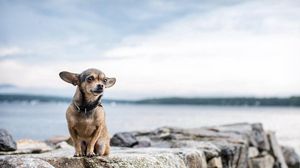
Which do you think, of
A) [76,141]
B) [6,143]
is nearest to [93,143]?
[76,141]

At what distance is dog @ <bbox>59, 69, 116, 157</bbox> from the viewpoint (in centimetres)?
718

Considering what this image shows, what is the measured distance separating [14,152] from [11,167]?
10.7 feet

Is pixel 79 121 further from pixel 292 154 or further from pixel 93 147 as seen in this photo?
pixel 292 154

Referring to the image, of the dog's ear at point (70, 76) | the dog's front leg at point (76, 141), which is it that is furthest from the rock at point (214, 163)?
the dog's ear at point (70, 76)

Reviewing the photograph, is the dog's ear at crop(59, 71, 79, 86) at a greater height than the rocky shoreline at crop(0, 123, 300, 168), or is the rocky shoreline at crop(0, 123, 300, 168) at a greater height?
the dog's ear at crop(59, 71, 79, 86)

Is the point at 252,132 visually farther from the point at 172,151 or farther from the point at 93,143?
the point at 93,143

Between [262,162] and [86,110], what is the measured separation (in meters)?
9.97

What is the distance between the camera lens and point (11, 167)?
267 inches

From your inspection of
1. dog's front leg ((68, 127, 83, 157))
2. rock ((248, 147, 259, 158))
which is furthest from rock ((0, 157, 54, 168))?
rock ((248, 147, 259, 158))

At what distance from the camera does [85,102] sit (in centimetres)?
732

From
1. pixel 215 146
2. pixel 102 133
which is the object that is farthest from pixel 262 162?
pixel 102 133

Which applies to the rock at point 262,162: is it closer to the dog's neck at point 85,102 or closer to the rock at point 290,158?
the rock at point 290,158

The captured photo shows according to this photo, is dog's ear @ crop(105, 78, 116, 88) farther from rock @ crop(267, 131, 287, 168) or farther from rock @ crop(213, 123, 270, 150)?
rock @ crop(267, 131, 287, 168)

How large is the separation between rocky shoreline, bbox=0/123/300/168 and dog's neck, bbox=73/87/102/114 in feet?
2.29
